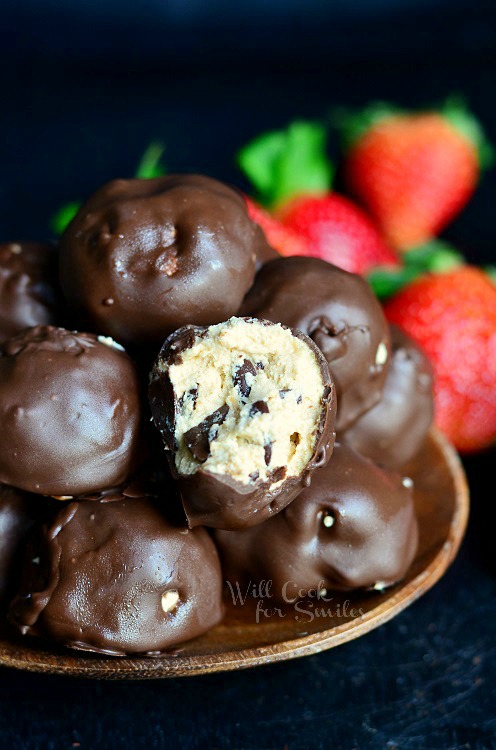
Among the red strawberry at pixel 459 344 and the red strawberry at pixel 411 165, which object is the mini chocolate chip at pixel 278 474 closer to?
the red strawberry at pixel 459 344

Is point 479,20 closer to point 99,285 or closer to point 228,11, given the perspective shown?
point 228,11

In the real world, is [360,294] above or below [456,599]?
above

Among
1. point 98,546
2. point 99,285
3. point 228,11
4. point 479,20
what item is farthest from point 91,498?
point 479,20

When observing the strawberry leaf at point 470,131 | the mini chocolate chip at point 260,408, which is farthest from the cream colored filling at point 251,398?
the strawberry leaf at point 470,131

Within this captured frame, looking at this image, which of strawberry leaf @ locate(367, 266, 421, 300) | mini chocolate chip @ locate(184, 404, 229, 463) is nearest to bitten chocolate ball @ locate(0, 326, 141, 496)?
mini chocolate chip @ locate(184, 404, 229, 463)

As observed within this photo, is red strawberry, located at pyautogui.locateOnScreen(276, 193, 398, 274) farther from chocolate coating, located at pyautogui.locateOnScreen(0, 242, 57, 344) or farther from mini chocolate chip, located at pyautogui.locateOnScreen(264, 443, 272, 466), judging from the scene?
mini chocolate chip, located at pyautogui.locateOnScreen(264, 443, 272, 466)

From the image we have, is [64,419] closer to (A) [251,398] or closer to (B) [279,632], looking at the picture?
(A) [251,398]
